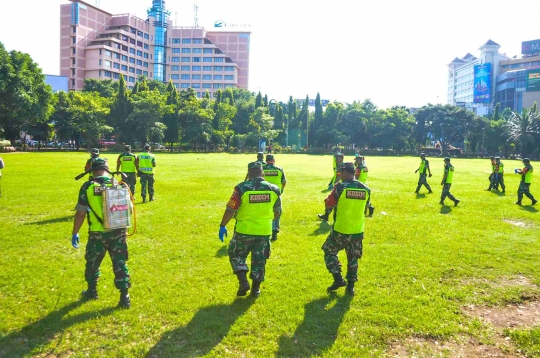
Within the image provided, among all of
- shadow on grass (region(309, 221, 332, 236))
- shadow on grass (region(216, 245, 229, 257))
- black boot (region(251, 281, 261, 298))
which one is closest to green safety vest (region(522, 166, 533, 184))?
shadow on grass (region(309, 221, 332, 236))

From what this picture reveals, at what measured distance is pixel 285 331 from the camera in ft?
17.9

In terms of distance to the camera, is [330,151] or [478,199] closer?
[478,199]

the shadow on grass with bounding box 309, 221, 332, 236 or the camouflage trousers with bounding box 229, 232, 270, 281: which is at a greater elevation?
the camouflage trousers with bounding box 229, 232, 270, 281

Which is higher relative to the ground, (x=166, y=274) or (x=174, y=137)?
(x=174, y=137)

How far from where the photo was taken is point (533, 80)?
113m

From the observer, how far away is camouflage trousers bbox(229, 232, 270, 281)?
248 inches

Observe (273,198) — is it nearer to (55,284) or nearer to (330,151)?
(55,284)

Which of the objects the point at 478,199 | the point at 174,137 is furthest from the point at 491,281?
the point at 174,137

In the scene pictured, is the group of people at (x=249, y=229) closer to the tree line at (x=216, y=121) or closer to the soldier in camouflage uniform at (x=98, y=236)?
the soldier in camouflage uniform at (x=98, y=236)

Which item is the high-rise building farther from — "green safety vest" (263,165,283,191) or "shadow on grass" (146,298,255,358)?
"shadow on grass" (146,298,255,358)

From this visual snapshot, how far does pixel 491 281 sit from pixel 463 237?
3515 mm

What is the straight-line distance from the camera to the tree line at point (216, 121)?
51.2 m

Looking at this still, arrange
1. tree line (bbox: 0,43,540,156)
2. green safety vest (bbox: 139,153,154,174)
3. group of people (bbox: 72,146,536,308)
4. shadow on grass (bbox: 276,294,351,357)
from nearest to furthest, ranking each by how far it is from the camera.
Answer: shadow on grass (bbox: 276,294,351,357) < group of people (bbox: 72,146,536,308) < green safety vest (bbox: 139,153,154,174) < tree line (bbox: 0,43,540,156)

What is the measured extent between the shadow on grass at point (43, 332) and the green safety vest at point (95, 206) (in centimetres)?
131
